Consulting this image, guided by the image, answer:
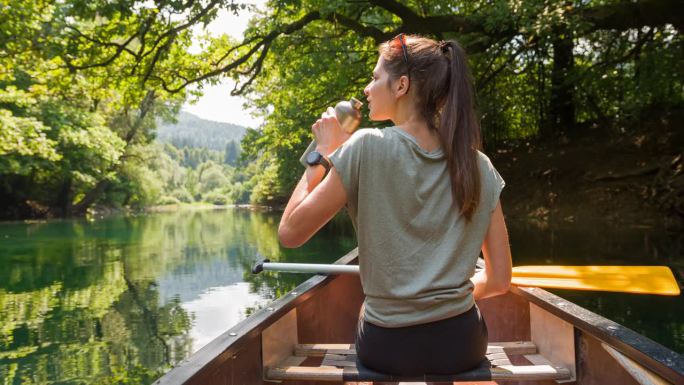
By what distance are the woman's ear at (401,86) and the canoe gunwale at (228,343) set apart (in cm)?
77

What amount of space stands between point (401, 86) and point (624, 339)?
858mm

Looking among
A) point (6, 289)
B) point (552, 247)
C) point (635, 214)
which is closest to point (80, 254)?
point (6, 289)

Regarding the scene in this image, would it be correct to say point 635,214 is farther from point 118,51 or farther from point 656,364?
point 656,364

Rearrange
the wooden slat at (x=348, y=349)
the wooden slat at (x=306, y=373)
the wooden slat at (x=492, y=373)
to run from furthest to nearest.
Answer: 1. the wooden slat at (x=348, y=349)
2. the wooden slat at (x=306, y=373)
3. the wooden slat at (x=492, y=373)

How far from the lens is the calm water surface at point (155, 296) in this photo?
4668 millimetres

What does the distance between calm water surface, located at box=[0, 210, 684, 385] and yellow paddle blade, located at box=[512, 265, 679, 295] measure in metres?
2.44

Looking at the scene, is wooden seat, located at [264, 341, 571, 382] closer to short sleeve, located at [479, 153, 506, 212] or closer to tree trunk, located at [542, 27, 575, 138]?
short sleeve, located at [479, 153, 506, 212]

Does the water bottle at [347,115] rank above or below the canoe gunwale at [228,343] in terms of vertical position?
above

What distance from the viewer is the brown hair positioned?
1188mm

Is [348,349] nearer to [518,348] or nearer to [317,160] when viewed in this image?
[518,348]

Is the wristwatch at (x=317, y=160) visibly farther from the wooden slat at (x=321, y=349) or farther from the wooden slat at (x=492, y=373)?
the wooden slat at (x=321, y=349)

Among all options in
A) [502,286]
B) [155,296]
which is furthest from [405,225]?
[155,296]

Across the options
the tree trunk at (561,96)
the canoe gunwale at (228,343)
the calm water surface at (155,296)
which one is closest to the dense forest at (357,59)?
the tree trunk at (561,96)

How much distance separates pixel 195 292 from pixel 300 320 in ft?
18.2
